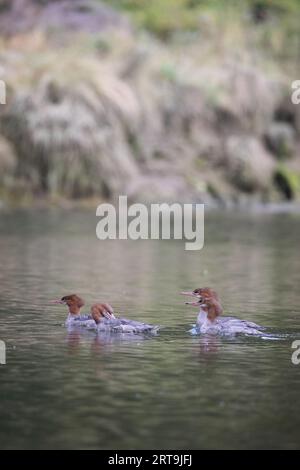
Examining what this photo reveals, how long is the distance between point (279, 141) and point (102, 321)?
39950 mm

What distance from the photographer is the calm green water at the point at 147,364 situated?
1075 centimetres

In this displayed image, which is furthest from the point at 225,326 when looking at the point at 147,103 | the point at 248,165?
the point at 248,165

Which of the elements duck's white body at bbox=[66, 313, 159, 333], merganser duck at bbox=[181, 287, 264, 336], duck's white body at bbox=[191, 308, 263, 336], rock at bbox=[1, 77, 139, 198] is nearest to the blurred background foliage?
rock at bbox=[1, 77, 139, 198]

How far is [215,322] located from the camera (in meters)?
16.0

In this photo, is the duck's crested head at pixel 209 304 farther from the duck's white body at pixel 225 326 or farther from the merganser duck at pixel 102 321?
the merganser duck at pixel 102 321

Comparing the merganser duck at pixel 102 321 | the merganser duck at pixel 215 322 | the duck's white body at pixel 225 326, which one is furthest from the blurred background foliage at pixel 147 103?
the duck's white body at pixel 225 326

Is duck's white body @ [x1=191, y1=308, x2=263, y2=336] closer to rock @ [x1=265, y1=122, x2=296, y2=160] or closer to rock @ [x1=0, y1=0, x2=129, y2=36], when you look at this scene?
rock @ [x1=0, y1=0, x2=129, y2=36]

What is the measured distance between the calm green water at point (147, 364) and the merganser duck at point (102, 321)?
0.90 feet

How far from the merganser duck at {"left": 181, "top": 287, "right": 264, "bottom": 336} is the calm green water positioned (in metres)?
0.26

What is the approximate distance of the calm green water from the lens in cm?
1075

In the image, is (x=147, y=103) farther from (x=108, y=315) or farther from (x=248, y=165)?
(x=108, y=315)

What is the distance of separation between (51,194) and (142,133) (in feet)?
20.7

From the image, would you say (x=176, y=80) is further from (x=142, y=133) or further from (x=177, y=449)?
(x=177, y=449)

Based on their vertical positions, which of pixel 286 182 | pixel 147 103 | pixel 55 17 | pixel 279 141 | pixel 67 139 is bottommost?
pixel 67 139
